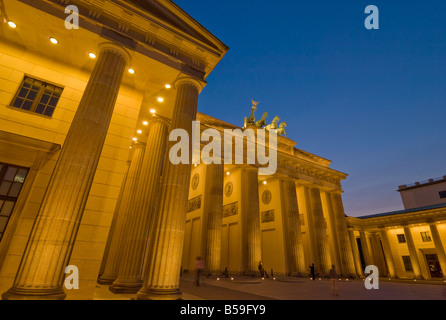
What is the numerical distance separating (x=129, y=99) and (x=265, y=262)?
23139mm

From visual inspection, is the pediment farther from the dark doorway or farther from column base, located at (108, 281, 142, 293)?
the dark doorway

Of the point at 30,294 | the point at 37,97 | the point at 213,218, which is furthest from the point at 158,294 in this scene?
the point at 213,218

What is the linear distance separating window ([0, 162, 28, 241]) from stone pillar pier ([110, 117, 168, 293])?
442cm

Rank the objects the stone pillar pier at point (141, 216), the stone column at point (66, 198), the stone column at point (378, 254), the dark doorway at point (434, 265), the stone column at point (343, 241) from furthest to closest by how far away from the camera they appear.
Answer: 1. the stone column at point (378, 254)
2. the dark doorway at point (434, 265)
3. the stone column at point (343, 241)
4. the stone pillar pier at point (141, 216)
5. the stone column at point (66, 198)

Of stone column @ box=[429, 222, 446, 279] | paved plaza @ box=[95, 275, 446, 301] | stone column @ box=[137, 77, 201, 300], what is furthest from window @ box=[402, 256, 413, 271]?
stone column @ box=[137, 77, 201, 300]

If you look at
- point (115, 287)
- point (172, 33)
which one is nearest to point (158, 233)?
point (115, 287)

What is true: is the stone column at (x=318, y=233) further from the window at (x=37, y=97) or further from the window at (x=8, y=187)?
the window at (x=37, y=97)

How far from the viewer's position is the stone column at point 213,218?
59.7ft

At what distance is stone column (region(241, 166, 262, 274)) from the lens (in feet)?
65.7

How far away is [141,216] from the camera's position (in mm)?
10719

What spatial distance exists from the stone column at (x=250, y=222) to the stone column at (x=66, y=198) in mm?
16607

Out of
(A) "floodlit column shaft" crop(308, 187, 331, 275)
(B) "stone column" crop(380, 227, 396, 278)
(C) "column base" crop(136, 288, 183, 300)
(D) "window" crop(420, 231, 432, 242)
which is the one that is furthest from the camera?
(B) "stone column" crop(380, 227, 396, 278)

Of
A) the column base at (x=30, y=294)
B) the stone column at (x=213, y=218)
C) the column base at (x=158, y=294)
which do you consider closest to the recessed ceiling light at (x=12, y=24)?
the column base at (x=30, y=294)
